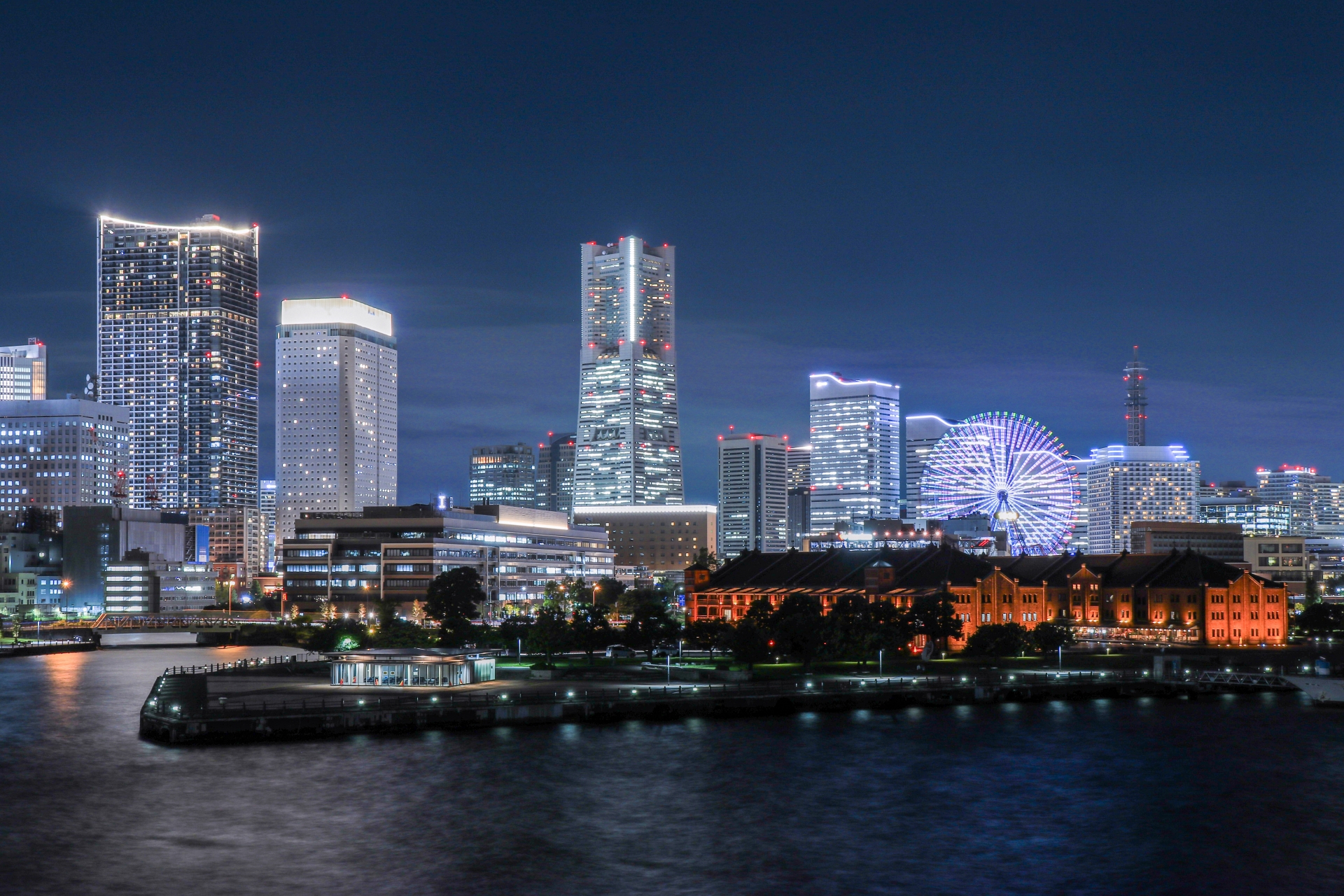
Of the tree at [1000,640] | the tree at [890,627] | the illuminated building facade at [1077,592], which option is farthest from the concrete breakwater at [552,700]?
the illuminated building facade at [1077,592]

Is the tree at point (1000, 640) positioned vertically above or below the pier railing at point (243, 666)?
above

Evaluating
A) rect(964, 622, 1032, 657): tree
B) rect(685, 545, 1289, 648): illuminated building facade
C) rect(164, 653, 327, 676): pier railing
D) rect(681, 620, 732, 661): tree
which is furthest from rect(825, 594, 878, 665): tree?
rect(164, 653, 327, 676): pier railing

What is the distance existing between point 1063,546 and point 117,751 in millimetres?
135546

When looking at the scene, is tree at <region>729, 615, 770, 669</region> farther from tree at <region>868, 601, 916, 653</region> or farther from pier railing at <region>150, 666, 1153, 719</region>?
tree at <region>868, 601, 916, 653</region>

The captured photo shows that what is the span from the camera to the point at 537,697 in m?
103

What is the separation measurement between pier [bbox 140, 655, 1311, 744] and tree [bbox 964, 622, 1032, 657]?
18.8 m

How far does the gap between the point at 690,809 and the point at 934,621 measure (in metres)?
81.9

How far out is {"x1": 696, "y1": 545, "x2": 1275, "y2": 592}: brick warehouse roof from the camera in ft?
561

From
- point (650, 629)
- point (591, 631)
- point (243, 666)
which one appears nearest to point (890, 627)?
point (650, 629)

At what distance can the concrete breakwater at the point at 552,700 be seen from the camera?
9144cm

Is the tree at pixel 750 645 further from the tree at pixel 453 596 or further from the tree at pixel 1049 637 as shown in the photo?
the tree at pixel 453 596

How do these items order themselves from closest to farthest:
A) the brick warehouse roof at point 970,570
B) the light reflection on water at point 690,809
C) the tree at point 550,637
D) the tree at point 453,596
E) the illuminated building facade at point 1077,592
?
the light reflection on water at point 690,809, the tree at point 550,637, the illuminated building facade at point 1077,592, the brick warehouse roof at point 970,570, the tree at point 453,596

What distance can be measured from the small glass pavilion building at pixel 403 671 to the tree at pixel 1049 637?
66819 millimetres

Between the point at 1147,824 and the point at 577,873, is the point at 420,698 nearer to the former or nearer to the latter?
the point at 577,873
